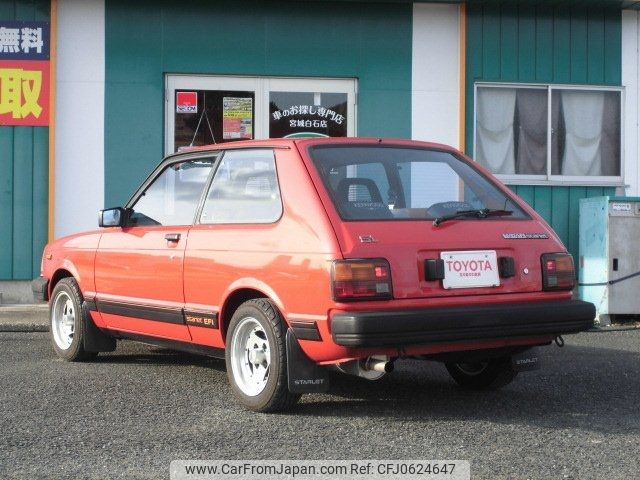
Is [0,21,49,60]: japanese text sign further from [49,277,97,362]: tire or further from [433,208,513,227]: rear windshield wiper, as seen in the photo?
[433,208,513,227]: rear windshield wiper

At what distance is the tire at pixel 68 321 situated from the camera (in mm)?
7086

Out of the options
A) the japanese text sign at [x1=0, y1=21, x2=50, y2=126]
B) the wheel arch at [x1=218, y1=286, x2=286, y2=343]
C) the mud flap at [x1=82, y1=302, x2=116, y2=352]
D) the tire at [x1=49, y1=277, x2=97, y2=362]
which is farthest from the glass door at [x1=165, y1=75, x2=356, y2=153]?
the wheel arch at [x1=218, y1=286, x2=286, y2=343]

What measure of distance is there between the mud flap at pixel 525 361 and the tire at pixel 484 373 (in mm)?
87

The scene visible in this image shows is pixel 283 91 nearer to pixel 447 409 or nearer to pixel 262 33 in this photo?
pixel 262 33

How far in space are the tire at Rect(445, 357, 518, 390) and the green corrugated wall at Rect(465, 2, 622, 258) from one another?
5.94 metres

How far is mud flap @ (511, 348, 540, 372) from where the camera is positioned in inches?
224

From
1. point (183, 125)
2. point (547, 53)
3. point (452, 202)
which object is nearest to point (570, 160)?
point (547, 53)

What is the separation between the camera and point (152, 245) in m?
6.22

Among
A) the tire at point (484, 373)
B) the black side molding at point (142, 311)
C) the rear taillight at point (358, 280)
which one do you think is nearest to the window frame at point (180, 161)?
the black side molding at point (142, 311)

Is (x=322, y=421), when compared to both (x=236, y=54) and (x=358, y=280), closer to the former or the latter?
(x=358, y=280)

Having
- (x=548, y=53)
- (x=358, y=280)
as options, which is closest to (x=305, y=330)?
(x=358, y=280)

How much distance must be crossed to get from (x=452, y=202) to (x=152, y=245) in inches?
77.5

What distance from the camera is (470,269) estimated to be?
5.12 metres

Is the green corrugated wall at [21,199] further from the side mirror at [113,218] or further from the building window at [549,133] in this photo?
the building window at [549,133]
